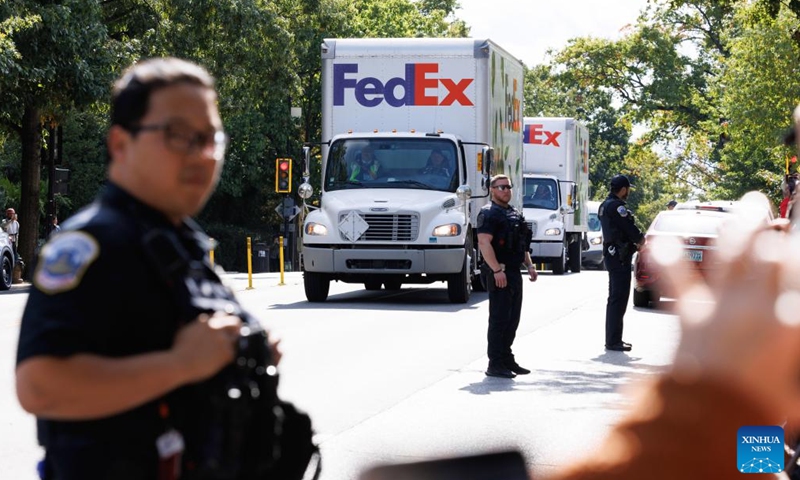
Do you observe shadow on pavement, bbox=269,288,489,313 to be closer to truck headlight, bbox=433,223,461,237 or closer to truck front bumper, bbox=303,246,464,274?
truck front bumper, bbox=303,246,464,274

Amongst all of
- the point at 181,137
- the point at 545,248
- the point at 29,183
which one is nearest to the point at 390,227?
the point at 545,248

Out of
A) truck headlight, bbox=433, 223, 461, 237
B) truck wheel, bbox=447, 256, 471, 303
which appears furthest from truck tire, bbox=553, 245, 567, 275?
truck headlight, bbox=433, 223, 461, 237

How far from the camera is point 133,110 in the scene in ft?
7.42

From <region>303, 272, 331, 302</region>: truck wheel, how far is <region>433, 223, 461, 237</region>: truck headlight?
1.94 meters

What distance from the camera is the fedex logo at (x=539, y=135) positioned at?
116 ft

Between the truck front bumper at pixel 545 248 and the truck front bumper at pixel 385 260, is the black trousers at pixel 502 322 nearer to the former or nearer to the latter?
the truck front bumper at pixel 385 260

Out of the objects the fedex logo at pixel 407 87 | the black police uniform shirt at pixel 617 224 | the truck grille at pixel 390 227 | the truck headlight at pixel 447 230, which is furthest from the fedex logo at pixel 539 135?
the black police uniform shirt at pixel 617 224

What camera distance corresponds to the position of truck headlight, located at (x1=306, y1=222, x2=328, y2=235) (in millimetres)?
20453

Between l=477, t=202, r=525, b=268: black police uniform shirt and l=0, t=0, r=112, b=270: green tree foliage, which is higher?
l=0, t=0, r=112, b=270: green tree foliage

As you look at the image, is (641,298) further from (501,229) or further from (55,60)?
(55,60)

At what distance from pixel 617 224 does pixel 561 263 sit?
807 inches

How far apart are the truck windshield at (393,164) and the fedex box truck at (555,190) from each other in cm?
1139

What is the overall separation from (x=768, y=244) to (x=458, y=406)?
907cm

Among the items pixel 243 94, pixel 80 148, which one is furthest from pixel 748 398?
pixel 80 148
